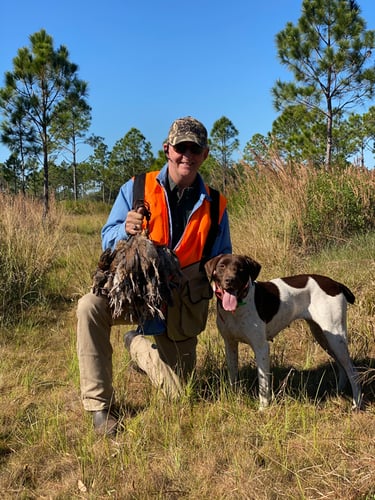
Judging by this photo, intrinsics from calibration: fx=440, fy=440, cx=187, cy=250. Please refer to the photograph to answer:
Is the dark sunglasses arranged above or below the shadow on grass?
above

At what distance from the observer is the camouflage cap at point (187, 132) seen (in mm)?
2949

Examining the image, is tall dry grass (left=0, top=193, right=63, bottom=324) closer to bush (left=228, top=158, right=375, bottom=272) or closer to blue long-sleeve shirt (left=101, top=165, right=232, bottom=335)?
blue long-sleeve shirt (left=101, top=165, right=232, bottom=335)

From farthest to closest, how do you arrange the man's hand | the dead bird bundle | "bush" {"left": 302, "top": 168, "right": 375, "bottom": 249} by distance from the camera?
"bush" {"left": 302, "top": 168, "right": 375, "bottom": 249}
the man's hand
the dead bird bundle

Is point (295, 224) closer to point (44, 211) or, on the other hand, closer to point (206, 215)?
point (206, 215)

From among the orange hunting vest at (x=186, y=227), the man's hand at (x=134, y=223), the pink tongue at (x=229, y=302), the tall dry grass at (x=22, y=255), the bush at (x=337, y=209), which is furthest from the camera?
the bush at (x=337, y=209)

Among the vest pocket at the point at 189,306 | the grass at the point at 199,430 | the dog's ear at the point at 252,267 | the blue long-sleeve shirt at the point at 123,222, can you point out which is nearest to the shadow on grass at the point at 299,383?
the grass at the point at 199,430

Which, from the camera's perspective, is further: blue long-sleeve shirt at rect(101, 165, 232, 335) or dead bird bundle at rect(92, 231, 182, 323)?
blue long-sleeve shirt at rect(101, 165, 232, 335)

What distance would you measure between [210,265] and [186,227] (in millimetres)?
321

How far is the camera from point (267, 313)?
10.3ft

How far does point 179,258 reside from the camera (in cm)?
304

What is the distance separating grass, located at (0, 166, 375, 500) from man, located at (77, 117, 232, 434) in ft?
0.63

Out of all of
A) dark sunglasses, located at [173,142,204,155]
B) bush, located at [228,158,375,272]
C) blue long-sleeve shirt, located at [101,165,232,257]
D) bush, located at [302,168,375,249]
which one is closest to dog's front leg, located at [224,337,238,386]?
blue long-sleeve shirt, located at [101,165,232,257]

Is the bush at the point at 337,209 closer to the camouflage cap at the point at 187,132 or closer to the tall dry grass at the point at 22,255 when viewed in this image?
the tall dry grass at the point at 22,255

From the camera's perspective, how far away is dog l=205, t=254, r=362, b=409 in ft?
9.41
